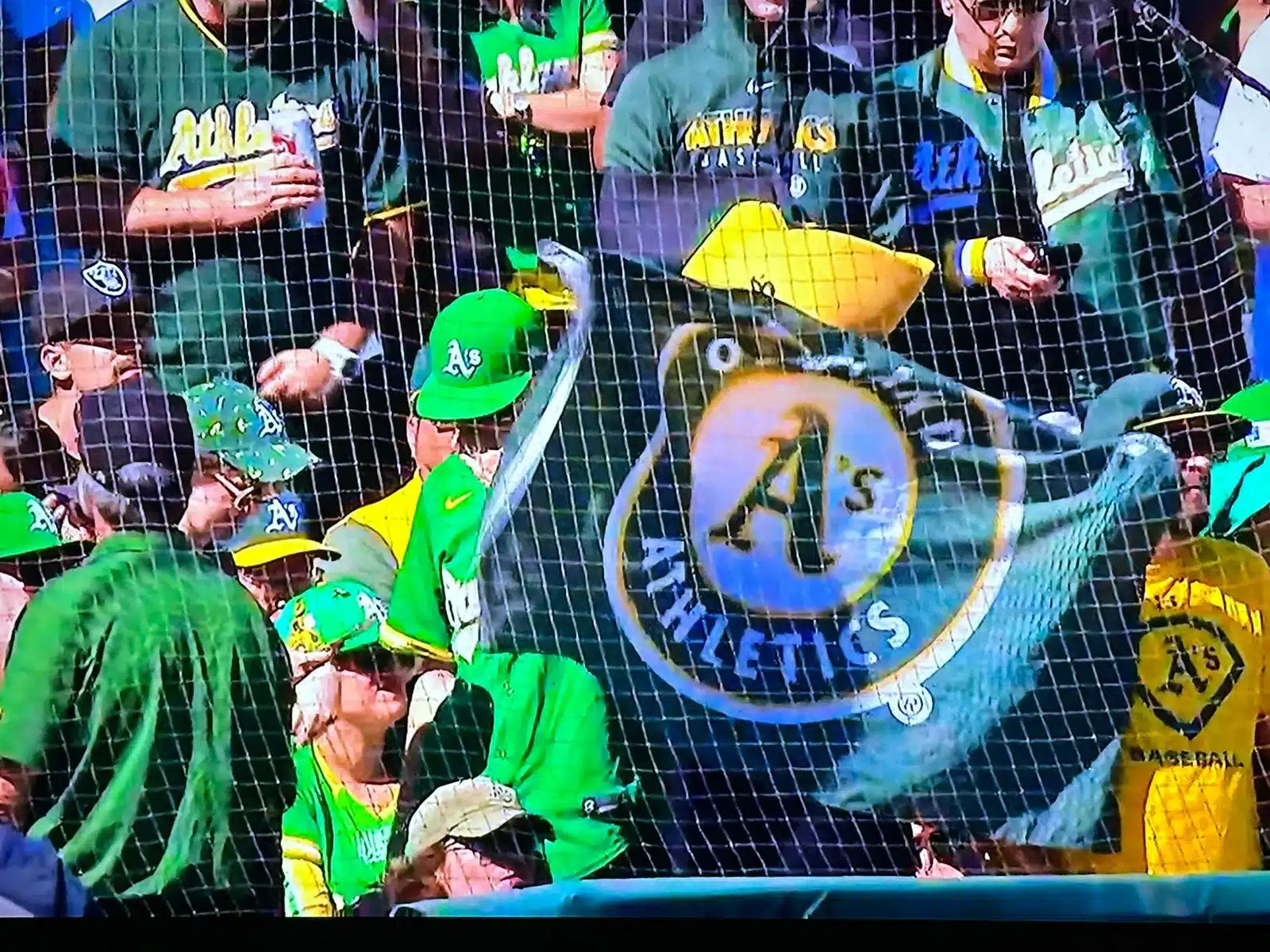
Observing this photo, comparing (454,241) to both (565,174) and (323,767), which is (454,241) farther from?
(323,767)

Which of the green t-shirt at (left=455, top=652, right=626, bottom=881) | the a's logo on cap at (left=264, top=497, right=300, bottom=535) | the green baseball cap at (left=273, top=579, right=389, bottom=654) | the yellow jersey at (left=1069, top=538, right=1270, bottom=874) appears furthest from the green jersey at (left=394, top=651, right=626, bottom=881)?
the yellow jersey at (left=1069, top=538, right=1270, bottom=874)

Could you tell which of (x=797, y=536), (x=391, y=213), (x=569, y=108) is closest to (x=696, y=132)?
(x=569, y=108)

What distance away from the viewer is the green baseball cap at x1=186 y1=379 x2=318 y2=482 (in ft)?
3.97

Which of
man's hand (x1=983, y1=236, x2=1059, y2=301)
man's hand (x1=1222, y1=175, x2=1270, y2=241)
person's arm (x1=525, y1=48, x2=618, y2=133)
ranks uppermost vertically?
person's arm (x1=525, y1=48, x2=618, y2=133)

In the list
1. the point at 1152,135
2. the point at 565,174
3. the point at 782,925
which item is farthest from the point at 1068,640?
the point at 565,174

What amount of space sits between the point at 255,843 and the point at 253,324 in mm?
504

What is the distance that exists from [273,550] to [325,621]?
0.09m

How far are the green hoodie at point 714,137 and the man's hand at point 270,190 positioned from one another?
0.29 meters

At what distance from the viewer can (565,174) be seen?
48.5 inches

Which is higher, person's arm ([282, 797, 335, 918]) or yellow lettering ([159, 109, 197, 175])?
yellow lettering ([159, 109, 197, 175])

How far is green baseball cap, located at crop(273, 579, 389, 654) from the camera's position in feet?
3.94

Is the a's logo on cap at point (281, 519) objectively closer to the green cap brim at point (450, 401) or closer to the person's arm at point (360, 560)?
the person's arm at point (360, 560)

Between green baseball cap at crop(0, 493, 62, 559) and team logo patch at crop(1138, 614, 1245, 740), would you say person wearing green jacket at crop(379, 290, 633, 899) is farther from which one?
team logo patch at crop(1138, 614, 1245, 740)

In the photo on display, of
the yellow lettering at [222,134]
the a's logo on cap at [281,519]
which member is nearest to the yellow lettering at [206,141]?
the yellow lettering at [222,134]
